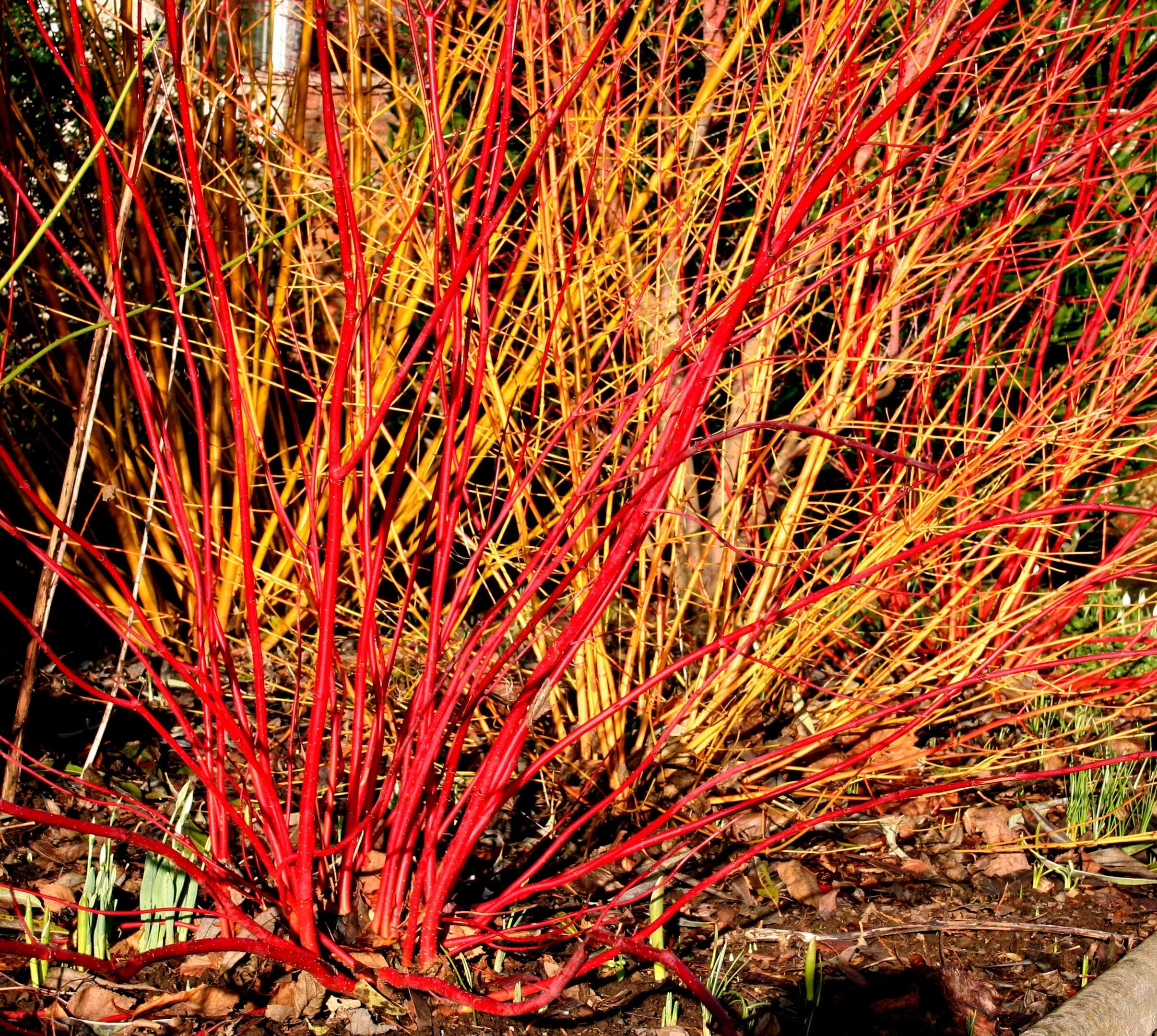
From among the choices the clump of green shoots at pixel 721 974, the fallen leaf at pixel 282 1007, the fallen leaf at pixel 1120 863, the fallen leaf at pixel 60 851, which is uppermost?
the fallen leaf at pixel 282 1007

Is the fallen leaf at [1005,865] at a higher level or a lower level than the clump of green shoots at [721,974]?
lower

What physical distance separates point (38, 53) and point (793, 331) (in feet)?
9.04

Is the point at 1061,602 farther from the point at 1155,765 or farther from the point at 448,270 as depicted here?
the point at 448,270

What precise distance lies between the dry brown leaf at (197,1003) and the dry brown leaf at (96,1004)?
0.03 meters

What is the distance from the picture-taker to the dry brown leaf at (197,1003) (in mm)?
1800

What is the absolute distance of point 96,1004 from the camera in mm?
1781

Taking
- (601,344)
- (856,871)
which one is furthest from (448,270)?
(856,871)

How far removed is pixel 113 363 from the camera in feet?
10.9

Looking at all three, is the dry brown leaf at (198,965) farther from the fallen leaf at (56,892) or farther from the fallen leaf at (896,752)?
the fallen leaf at (896,752)

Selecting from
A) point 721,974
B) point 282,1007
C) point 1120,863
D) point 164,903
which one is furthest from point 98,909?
point 1120,863

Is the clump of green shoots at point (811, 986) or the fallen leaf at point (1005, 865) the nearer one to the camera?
the clump of green shoots at point (811, 986)

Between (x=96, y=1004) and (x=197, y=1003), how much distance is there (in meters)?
0.15

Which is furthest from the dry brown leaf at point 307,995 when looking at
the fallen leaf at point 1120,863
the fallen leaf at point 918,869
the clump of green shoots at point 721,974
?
the fallen leaf at point 1120,863

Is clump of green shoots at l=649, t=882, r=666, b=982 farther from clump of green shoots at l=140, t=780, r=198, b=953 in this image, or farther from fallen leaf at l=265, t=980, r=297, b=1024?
clump of green shoots at l=140, t=780, r=198, b=953
